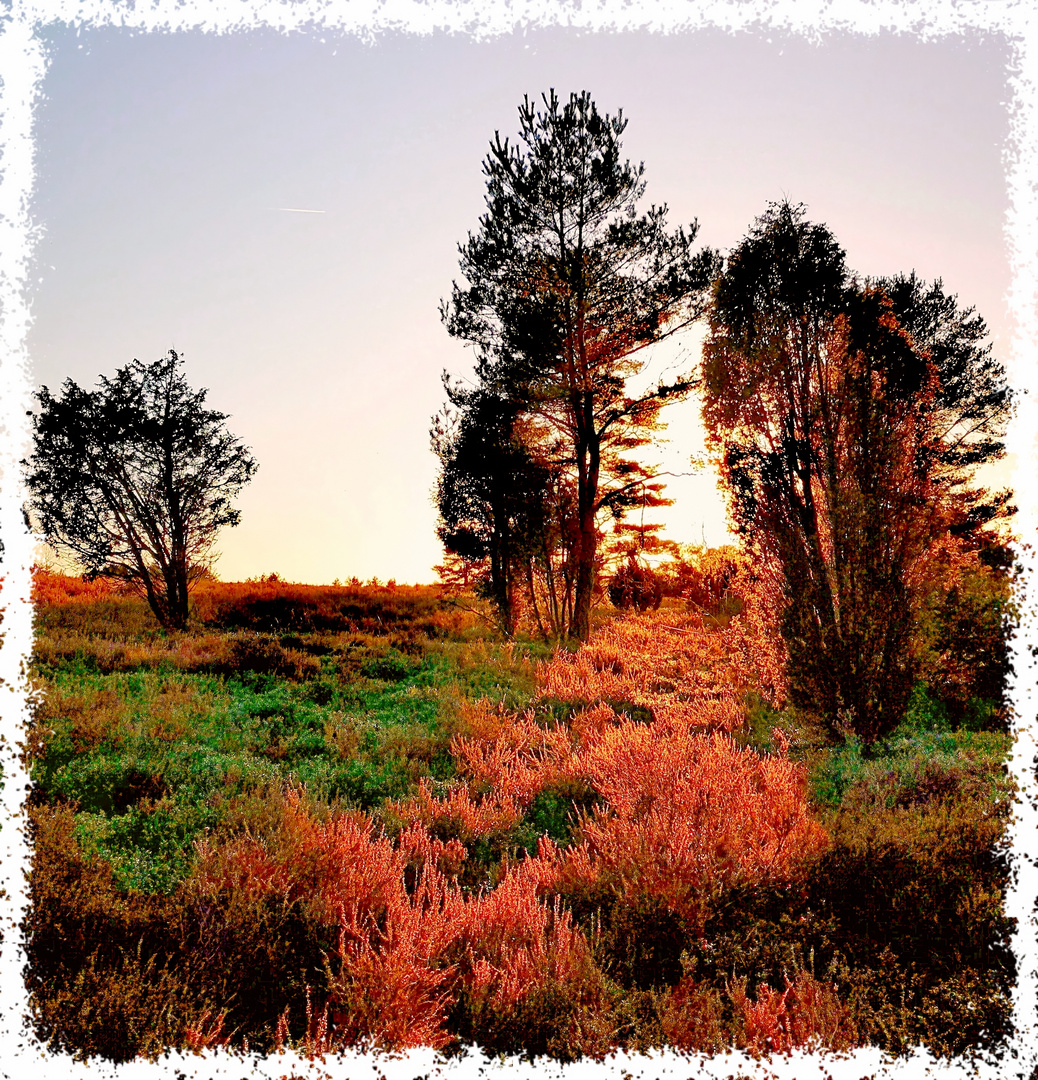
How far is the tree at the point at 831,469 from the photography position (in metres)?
8.05

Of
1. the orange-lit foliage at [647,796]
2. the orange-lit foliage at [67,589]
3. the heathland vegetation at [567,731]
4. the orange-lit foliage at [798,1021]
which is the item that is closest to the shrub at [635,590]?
the heathland vegetation at [567,731]

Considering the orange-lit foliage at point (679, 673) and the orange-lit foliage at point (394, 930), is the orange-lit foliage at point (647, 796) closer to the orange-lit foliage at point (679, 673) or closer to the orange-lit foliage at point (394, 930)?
the orange-lit foliage at point (679, 673)

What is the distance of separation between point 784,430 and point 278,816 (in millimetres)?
6782

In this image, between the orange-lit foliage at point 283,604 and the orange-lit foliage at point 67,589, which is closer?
the orange-lit foliage at point 283,604

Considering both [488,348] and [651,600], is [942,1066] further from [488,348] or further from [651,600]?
[651,600]

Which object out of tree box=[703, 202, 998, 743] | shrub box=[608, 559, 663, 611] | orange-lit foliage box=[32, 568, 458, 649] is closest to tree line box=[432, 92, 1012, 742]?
tree box=[703, 202, 998, 743]

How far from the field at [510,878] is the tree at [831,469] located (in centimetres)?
77

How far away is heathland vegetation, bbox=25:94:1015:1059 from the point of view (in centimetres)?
345

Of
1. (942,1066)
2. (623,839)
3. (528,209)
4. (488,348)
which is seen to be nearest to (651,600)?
(488,348)

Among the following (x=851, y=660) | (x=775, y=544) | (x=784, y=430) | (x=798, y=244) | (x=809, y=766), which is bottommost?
(x=809, y=766)

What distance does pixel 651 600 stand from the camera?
A: 89.2ft

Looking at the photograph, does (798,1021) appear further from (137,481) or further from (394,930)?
(137,481)

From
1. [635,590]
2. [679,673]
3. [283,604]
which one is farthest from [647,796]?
[635,590]

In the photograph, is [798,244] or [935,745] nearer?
[935,745]
